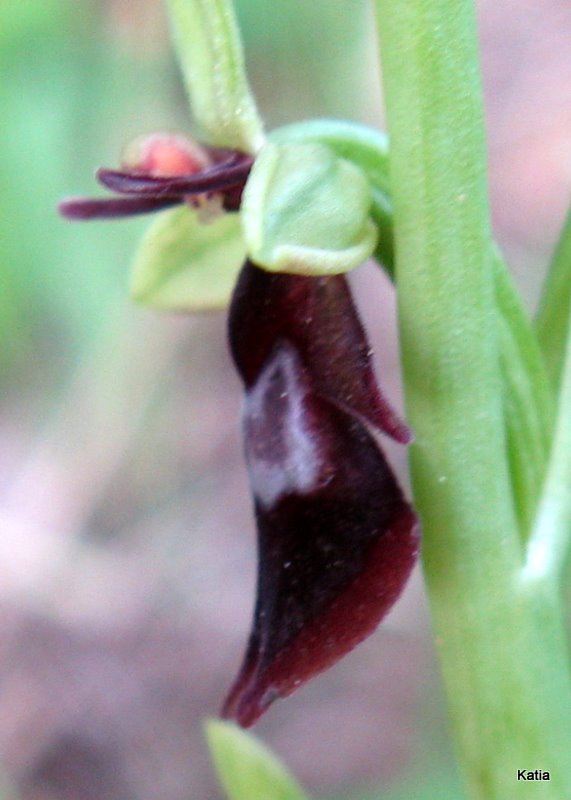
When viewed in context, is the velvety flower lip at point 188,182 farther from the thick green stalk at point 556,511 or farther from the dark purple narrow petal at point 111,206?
the thick green stalk at point 556,511

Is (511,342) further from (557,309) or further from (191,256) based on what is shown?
(191,256)

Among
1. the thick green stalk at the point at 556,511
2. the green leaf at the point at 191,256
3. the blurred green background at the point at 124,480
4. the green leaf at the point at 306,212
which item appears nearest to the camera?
the green leaf at the point at 306,212

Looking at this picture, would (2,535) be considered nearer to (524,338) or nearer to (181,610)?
(181,610)

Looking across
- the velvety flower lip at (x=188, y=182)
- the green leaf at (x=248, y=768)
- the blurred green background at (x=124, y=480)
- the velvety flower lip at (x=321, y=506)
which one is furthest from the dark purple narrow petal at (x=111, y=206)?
the blurred green background at (x=124, y=480)

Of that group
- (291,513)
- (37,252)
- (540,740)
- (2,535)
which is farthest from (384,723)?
(291,513)

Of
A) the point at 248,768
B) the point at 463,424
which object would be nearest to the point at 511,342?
the point at 463,424

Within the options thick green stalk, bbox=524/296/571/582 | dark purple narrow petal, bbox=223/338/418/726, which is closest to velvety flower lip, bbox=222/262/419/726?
dark purple narrow petal, bbox=223/338/418/726

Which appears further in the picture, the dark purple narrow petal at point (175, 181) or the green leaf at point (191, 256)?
the green leaf at point (191, 256)
